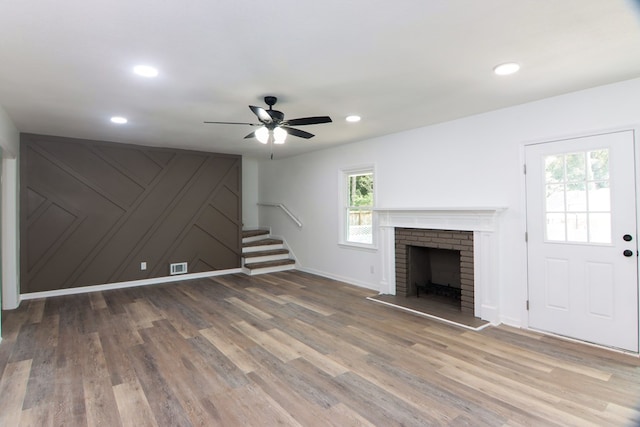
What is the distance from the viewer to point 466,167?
4355 millimetres

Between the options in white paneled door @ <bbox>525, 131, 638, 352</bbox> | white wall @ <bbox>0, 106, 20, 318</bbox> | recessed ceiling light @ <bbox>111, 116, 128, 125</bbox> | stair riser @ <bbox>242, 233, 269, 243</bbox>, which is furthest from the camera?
stair riser @ <bbox>242, 233, 269, 243</bbox>

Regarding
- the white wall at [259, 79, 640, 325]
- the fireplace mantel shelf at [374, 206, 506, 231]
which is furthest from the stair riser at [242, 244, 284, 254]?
the fireplace mantel shelf at [374, 206, 506, 231]

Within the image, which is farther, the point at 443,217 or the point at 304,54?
the point at 443,217

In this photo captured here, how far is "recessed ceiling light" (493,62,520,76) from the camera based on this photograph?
2724mm

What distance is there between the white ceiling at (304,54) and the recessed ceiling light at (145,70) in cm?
6

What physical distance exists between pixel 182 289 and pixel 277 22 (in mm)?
4929

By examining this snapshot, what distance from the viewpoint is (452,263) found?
490 cm

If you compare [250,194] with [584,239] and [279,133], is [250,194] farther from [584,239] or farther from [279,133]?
[584,239]

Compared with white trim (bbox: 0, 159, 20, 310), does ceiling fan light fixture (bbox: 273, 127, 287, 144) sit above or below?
above

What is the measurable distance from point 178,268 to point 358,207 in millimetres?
3639

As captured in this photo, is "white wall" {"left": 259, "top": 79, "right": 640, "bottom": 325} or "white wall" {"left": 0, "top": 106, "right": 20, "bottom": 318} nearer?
"white wall" {"left": 259, "top": 79, "right": 640, "bottom": 325}

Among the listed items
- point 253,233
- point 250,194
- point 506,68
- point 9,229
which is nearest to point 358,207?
point 253,233

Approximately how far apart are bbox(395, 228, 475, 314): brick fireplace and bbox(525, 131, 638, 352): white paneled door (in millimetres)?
690

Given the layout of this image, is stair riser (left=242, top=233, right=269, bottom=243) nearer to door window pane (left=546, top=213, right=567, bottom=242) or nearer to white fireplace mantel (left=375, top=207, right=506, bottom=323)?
white fireplace mantel (left=375, top=207, right=506, bottom=323)
